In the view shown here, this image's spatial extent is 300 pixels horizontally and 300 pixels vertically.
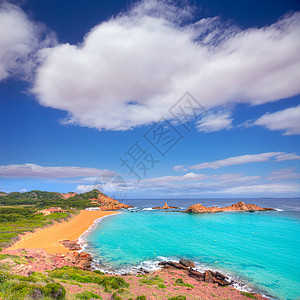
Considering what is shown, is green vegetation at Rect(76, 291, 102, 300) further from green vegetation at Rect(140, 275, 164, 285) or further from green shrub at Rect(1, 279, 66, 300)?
green vegetation at Rect(140, 275, 164, 285)

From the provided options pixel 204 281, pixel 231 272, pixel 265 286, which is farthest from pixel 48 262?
pixel 265 286

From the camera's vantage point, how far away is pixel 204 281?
2028cm

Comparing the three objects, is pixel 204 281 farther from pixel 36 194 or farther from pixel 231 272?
pixel 36 194

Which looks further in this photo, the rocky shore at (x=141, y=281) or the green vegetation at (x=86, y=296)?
the rocky shore at (x=141, y=281)

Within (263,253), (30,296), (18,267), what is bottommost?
(263,253)

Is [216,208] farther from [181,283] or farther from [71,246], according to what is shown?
[181,283]

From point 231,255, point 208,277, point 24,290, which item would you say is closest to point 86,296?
point 24,290

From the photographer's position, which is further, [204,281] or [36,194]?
[36,194]

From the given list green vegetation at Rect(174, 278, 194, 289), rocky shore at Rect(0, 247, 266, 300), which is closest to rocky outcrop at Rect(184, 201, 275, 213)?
rocky shore at Rect(0, 247, 266, 300)

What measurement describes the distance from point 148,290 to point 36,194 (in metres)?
204

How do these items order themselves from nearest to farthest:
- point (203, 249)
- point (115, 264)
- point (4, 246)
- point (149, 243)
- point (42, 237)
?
point (115, 264) < point (4, 246) < point (203, 249) < point (149, 243) < point (42, 237)

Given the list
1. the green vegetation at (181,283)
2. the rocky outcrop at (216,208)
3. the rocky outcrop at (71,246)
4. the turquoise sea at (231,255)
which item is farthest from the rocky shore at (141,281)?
the rocky outcrop at (216,208)

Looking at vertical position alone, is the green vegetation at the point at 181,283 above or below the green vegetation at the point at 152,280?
below

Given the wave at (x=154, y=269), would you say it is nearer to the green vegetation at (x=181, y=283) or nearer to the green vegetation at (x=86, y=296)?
the green vegetation at (x=181, y=283)
